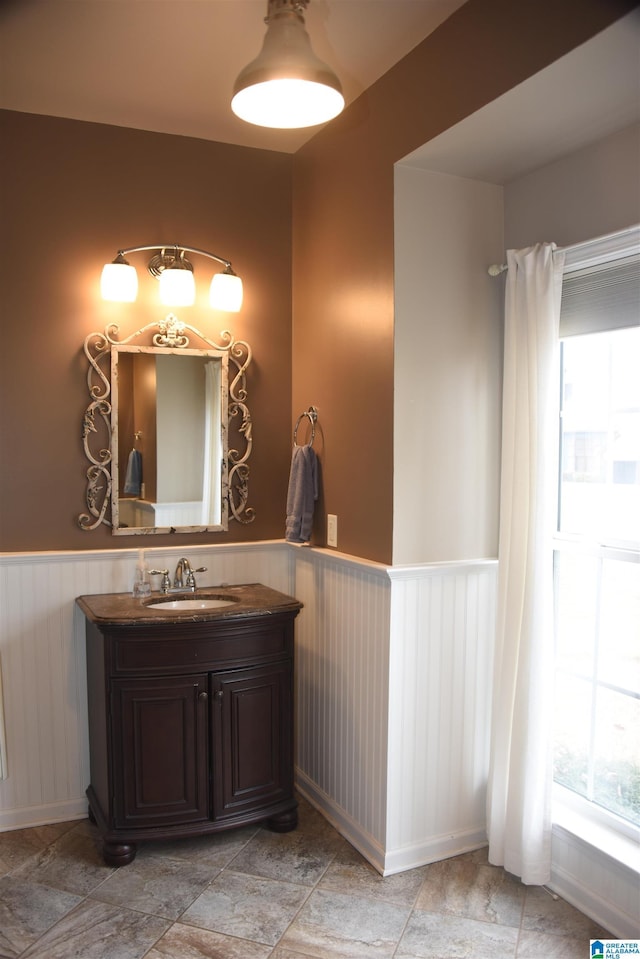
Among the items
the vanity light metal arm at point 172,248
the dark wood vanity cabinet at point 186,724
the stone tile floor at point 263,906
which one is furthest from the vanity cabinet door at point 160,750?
the vanity light metal arm at point 172,248

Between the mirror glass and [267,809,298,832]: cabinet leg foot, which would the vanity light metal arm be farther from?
[267,809,298,832]: cabinet leg foot

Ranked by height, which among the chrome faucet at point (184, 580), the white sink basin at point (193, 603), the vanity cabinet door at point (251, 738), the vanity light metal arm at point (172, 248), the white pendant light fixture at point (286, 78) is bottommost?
the vanity cabinet door at point (251, 738)

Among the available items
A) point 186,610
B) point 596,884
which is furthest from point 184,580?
point 596,884

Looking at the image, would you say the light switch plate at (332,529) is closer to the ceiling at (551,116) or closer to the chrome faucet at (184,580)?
the chrome faucet at (184,580)

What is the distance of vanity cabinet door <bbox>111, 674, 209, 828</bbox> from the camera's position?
261 cm

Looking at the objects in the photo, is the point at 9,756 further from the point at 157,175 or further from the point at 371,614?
the point at 157,175

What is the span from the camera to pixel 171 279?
2969 millimetres

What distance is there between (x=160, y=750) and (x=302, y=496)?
107cm

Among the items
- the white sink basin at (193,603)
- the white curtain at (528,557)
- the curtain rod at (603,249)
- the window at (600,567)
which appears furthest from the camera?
the white sink basin at (193,603)

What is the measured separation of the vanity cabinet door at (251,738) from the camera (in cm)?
270

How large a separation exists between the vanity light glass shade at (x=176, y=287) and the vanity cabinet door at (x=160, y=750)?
1.45 meters

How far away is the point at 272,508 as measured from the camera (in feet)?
10.9

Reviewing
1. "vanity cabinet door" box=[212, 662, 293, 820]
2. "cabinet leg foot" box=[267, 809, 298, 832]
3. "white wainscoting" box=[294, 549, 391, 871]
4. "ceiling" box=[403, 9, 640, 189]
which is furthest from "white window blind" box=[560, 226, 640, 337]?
"cabinet leg foot" box=[267, 809, 298, 832]

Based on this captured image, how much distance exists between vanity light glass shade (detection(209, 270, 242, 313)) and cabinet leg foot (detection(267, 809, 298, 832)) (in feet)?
6.53
